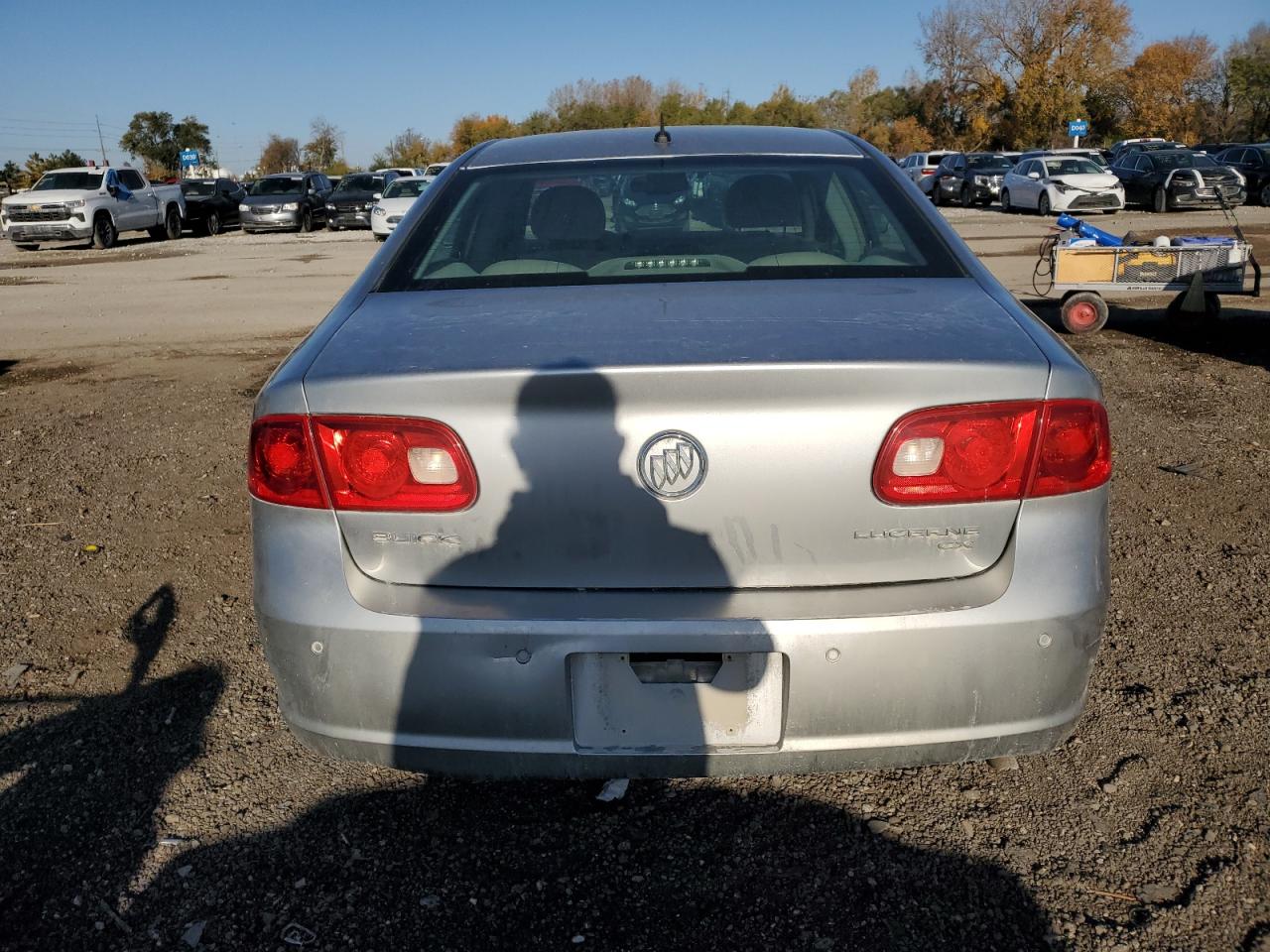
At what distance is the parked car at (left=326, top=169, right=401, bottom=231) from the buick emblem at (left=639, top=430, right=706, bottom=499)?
3129cm

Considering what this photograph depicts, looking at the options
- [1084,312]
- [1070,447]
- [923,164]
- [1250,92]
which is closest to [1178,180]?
[923,164]

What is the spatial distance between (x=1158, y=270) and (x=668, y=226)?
26.5 feet

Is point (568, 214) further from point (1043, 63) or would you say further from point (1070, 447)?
point (1043, 63)

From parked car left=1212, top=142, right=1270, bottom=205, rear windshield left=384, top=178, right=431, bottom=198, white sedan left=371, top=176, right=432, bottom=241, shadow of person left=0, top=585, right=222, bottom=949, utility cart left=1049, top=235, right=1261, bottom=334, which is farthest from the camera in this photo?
parked car left=1212, top=142, right=1270, bottom=205

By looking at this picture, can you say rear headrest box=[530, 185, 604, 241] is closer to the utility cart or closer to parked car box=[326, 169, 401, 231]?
the utility cart

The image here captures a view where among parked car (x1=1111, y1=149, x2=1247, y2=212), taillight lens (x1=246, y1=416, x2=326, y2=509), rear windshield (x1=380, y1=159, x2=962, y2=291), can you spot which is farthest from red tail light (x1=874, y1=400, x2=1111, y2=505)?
parked car (x1=1111, y1=149, x2=1247, y2=212)

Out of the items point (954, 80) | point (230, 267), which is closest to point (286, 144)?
point (954, 80)

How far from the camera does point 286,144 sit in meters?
95.9

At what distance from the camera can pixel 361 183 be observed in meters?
33.2

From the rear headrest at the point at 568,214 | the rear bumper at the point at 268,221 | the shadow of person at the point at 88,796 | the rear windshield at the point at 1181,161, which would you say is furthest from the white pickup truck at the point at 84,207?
the rear headrest at the point at 568,214

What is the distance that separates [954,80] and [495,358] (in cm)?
7729

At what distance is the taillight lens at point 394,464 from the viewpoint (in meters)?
2.16

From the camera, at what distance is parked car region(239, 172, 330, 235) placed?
3156 centimetres

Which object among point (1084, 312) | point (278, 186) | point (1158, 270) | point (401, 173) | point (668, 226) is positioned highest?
point (401, 173)
